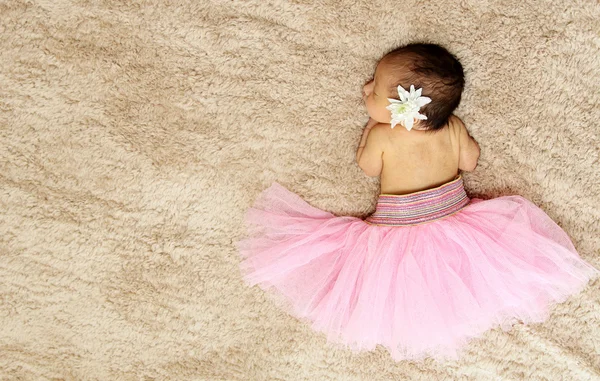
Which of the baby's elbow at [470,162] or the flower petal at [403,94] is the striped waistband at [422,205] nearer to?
the baby's elbow at [470,162]

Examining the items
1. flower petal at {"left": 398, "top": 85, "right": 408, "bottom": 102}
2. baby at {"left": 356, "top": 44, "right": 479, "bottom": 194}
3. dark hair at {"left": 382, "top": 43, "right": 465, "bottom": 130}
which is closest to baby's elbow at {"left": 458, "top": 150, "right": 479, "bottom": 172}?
baby at {"left": 356, "top": 44, "right": 479, "bottom": 194}

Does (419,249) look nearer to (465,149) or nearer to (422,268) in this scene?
(422,268)

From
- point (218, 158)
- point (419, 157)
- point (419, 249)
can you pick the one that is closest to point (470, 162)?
point (419, 157)

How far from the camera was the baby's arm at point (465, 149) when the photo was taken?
128cm

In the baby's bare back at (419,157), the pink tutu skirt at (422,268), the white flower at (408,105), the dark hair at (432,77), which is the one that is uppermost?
the dark hair at (432,77)

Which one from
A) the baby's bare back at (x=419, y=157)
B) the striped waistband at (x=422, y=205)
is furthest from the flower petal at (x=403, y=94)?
the striped waistband at (x=422, y=205)

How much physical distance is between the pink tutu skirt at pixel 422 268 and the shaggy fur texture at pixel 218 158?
88 mm

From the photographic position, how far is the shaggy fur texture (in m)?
1.29

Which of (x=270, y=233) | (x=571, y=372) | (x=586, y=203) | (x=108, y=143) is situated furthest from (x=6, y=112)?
(x=571, y=372)

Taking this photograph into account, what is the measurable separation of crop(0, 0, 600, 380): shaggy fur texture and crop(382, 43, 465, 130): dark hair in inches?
3.6

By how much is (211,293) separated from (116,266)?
26cm

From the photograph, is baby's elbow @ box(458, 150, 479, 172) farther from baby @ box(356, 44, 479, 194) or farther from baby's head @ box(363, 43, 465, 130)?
baby's head @ box(363, 43, 465, 130)

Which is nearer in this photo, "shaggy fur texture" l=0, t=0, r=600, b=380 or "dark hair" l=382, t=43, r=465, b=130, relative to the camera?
"dark hair" l=382, t=43, r=465, b=130

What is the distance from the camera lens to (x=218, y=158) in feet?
4.42
